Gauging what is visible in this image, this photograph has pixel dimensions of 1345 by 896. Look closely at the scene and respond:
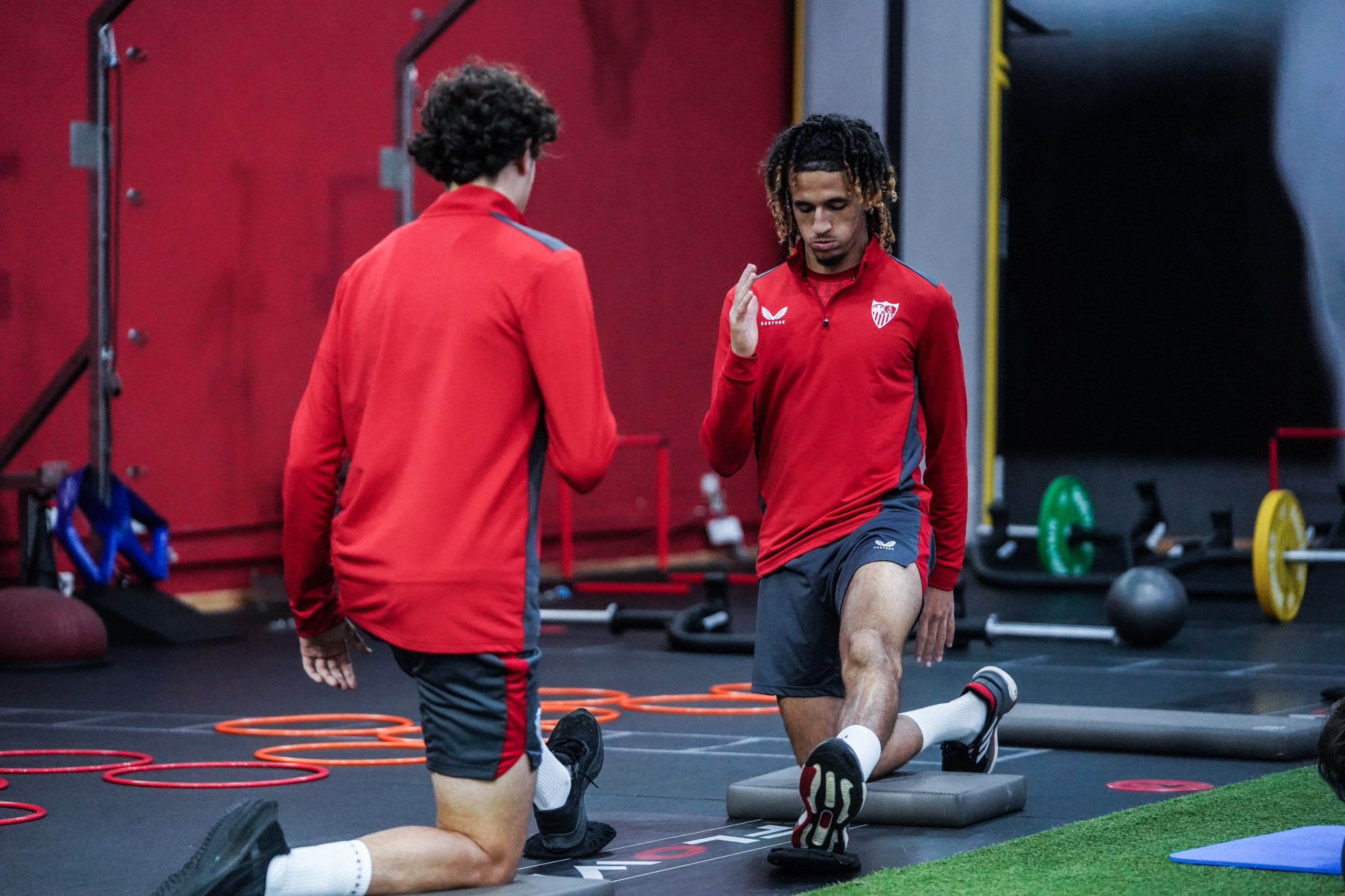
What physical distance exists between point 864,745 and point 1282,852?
2.54ft

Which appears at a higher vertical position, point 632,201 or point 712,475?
point 632,201

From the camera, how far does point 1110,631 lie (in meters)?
7.20

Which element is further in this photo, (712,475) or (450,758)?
(712,475)

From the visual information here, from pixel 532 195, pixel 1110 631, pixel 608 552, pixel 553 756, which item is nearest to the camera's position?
pixel 553 756

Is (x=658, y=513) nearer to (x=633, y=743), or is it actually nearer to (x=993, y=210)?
(x=993, y=210)

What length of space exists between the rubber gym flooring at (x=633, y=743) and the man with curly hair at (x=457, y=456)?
568 mm

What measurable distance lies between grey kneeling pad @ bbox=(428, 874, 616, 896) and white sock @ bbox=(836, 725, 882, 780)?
1.51 ft

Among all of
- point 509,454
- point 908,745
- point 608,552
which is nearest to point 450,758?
point 509,454

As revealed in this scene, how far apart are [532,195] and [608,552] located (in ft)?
7.35

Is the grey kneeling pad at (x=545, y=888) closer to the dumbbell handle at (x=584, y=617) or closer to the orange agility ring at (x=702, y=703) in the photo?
the orange agility ring at (x=702, y=703)

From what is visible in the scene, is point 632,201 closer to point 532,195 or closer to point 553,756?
point 532,195

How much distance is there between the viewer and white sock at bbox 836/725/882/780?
3096mm

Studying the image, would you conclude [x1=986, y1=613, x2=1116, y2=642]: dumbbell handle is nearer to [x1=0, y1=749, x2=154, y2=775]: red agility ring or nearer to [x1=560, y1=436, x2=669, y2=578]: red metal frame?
[x1=560, y1=436, x2=669, y2=578]: red metal frame

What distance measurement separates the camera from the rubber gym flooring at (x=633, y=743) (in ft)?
11.2
